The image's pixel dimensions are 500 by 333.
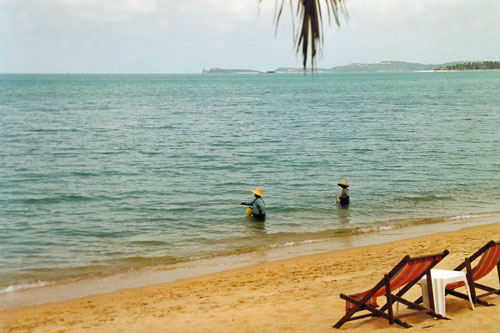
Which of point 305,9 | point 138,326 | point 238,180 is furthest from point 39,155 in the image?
point 305,9

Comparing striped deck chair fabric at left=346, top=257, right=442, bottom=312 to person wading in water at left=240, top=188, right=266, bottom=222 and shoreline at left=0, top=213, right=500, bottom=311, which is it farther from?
person wading in water at left=240, top=188, right=266, bottom=222

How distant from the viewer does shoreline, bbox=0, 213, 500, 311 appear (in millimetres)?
11320

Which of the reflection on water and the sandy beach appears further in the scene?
the reflection on water

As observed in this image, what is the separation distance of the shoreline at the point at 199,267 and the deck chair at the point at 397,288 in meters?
5.53

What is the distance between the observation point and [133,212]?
1861cm

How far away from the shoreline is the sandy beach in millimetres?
374

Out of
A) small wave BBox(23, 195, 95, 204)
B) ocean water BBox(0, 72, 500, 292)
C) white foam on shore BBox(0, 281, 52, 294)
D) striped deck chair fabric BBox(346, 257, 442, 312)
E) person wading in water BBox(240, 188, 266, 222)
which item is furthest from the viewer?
small wave BBox(23, 195, 95, 204)

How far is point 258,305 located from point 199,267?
146 inches

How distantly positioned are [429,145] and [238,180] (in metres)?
16.6

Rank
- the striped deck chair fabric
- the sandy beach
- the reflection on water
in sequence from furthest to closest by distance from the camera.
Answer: the reflection on water
the sandy beach
the striped deck chair fabric

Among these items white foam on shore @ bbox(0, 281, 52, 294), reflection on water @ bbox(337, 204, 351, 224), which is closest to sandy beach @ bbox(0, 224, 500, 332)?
white foam on shore @ bbox(0, 281, 52, 294)

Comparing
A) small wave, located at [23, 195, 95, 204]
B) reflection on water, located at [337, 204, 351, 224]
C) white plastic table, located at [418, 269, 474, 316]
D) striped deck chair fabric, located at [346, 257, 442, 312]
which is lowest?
reflection on water, located at [337, 204, 351, 224]

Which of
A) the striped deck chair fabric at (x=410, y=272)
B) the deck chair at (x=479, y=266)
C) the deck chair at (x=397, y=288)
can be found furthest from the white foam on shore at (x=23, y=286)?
the deck chair at (x=479, y=266)

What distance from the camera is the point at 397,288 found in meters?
7.29
